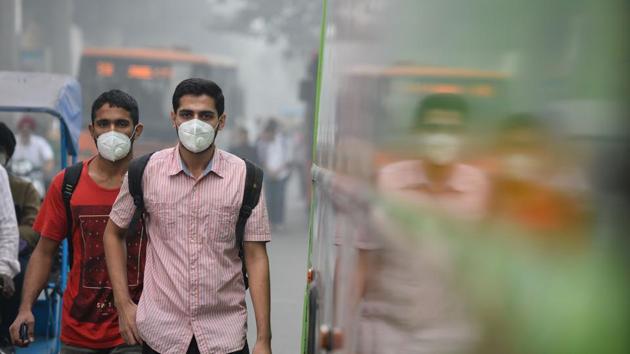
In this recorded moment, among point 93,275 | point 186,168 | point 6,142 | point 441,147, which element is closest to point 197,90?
point 186,168

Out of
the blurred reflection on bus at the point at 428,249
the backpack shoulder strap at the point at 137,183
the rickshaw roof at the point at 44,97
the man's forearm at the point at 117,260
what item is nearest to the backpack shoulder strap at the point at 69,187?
the man's forearm at the point at 117,260

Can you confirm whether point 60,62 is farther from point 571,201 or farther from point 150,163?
point 571,201

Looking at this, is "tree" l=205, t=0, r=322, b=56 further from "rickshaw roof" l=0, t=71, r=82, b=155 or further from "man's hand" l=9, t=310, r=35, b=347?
"man's hand" l=9, t=310, r=35, b=347

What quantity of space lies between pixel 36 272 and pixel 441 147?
3.23 m

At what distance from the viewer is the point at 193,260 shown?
147 inches

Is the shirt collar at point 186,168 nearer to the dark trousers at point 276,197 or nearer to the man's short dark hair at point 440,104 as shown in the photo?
the man's short dark hair at point 440,104

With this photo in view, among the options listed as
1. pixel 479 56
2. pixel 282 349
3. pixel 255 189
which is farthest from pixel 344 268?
pixel 282 349

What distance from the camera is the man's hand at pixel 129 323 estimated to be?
386 centimetres

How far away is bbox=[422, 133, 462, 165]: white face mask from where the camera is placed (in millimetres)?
1632

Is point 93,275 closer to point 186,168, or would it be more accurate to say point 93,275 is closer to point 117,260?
point 117,260

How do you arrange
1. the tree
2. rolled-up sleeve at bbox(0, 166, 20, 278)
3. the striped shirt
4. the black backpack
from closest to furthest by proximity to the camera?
the striped shirt
the black backpack
rolled-up sleeve at bbox(0, 166, 20, 278)
the tree

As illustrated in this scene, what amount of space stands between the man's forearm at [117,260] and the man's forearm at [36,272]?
2.24 feet

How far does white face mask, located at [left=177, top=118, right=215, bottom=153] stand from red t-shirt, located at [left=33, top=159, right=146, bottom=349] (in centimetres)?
56

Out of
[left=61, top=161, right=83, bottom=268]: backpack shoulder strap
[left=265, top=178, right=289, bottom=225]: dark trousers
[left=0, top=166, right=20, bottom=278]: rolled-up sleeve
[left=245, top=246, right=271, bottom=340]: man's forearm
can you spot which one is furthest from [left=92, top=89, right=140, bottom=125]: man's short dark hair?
[left=265, top=178, right=289, bottom=225]: dark trousers
